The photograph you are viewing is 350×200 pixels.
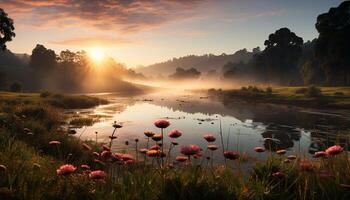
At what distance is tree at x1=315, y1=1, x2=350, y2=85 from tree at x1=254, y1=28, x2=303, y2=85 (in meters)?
27.6

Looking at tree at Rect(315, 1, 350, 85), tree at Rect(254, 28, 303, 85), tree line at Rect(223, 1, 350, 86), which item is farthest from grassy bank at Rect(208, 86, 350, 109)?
tree at Rect(254, 28, 303, 85)

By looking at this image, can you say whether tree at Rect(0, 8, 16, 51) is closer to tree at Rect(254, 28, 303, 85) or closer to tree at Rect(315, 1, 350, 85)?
tree at Rect(315, 1, 350, 85)

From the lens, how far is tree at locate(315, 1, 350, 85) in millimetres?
66500

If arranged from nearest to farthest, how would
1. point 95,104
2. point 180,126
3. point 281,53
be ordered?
point 180,126
point 95,104
point 281,53

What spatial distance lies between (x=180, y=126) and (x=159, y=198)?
25.7m

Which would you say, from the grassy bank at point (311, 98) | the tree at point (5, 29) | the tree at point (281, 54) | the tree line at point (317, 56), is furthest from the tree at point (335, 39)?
the tree at point (5, 29)

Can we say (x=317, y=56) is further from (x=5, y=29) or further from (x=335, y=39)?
(x=5, y=29)

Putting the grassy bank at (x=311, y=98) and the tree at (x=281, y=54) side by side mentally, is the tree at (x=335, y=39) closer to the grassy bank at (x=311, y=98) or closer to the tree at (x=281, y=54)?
the grassy bank at (x=311, y=98)

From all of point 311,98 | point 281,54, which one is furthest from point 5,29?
point 281,54

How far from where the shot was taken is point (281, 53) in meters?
104

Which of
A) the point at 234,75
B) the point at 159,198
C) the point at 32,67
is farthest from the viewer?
the point at 234,75

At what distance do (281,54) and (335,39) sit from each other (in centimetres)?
3637

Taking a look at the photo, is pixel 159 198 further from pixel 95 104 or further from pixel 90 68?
pixel 90 68

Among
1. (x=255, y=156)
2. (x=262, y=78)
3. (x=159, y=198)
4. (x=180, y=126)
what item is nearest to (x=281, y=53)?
(x=262, y=78)
